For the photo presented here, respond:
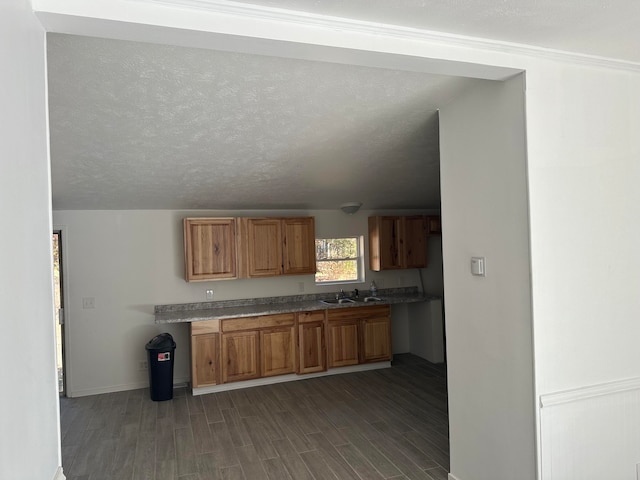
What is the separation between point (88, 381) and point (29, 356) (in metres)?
4.34

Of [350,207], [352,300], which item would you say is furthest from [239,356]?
[350,207]

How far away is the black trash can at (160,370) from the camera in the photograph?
4.70 metres

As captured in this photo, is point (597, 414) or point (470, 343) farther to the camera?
→ point (470, 343)

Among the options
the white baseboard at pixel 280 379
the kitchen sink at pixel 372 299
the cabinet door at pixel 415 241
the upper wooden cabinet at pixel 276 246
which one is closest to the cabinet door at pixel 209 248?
the upper wooden cabinet at pixel 276 246

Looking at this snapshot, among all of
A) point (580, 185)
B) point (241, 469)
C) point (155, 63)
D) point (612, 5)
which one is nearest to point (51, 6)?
point (155, 63)

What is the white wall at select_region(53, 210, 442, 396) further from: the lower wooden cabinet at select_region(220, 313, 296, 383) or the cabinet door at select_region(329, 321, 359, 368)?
the cabinet door at select_region(329, 321, 359, 368)

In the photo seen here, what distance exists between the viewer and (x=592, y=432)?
7.82ft

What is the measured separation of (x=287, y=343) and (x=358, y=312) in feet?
3.32

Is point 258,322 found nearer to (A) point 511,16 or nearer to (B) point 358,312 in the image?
(B) point 358,312

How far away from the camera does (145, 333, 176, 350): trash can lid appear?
4738 millimetres

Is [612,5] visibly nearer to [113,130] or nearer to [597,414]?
[597,414]

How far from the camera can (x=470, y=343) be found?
2738mm

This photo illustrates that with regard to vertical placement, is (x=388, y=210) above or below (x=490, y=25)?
below

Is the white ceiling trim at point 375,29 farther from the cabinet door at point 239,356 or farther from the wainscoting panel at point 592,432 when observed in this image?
the cabinet door at point 239,356
